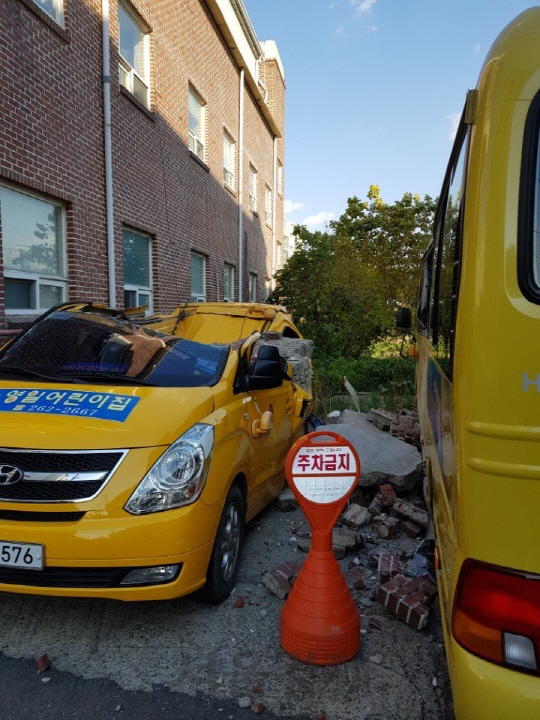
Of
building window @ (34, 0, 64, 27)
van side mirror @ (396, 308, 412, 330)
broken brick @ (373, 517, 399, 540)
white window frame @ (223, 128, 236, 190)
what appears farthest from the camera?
white window frame @ (223, 128, 236, 190)

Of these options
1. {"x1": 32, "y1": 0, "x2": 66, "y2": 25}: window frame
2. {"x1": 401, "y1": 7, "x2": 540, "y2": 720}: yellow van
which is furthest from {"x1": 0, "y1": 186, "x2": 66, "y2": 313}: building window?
{"x1": 401, "y1": 7, "x2": 540, "y2": 720}: yellow van

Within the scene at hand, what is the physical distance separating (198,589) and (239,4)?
16386 millimetres

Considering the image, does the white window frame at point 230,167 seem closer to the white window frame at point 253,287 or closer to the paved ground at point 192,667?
the white window frame at point 253,287

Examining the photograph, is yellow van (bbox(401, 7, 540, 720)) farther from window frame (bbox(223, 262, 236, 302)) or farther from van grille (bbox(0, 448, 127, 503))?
window frame (bbox(223, 262, 236, 302))

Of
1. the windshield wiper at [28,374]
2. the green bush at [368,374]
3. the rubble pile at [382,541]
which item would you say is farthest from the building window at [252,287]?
the windshield wiper at [28,374]

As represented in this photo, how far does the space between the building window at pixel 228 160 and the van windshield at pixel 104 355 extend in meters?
12.4

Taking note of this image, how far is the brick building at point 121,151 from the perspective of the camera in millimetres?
6430

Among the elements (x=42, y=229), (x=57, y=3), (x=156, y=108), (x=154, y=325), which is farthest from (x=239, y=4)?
(x=154, y=325)

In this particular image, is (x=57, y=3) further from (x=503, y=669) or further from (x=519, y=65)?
(x=503, y=669)

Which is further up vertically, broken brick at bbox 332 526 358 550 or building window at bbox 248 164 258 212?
building window at bbox 248 164 258 212

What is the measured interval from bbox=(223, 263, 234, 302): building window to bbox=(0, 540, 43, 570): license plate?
13.5m

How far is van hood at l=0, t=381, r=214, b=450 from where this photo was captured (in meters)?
2.77

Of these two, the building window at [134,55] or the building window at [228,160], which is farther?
the building window at [228,160]

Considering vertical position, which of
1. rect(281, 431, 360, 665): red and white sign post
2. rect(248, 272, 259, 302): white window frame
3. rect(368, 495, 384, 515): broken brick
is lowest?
rect(368, 495, 384, 515): broken brick
